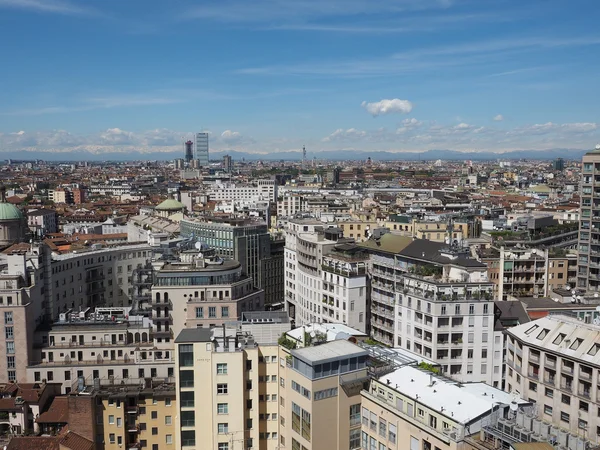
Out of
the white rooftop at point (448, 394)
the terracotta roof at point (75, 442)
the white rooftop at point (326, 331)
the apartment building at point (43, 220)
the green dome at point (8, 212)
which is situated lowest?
the terracotta roof at point (75, 442)

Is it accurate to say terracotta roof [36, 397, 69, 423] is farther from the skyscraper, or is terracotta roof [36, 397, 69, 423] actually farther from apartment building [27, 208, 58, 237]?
apartment building [27, 208, 58, 237]

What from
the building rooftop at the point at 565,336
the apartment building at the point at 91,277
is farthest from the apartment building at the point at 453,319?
the apartment building at the point at 91,277

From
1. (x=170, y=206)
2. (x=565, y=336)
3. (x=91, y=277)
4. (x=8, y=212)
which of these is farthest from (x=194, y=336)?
(x=170, y=206)

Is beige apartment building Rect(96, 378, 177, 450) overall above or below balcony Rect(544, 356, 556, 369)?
below

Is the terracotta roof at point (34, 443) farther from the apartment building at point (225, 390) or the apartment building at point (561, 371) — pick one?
the apartment building at point (561, 371)

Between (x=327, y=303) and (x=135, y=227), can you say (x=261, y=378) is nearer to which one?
(x=327, y=303)

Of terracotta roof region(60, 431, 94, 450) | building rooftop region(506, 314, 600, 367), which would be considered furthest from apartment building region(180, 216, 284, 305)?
building rooftop region(506, 314, 600, 367)

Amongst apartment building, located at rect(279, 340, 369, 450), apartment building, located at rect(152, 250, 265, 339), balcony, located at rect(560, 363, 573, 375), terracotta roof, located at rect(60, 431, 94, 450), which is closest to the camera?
apartment building, located at rect(279, 340, 369, 450)
